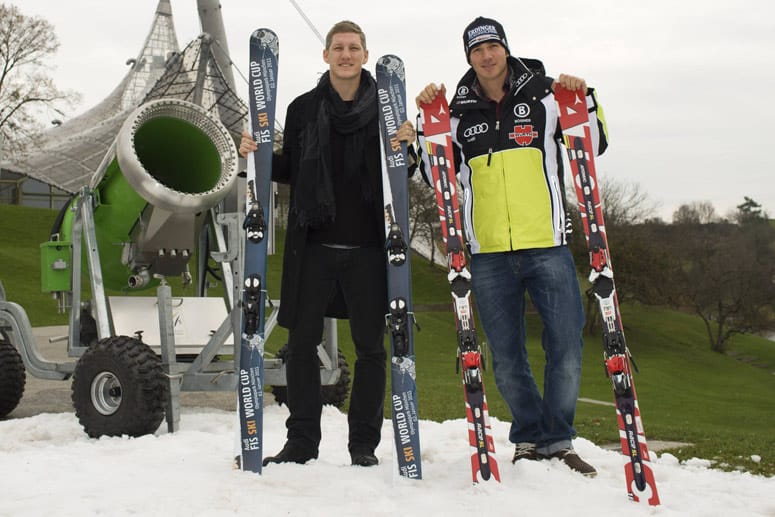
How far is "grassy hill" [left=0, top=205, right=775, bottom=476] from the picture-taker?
23.5ft

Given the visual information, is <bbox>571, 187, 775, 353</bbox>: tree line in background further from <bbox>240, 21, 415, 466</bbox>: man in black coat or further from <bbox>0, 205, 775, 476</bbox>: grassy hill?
<bbox>240, 21, 415, 466</bbox>: man in black coat

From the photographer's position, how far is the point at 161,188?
611 cm

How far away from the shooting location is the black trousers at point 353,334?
4.12 metres

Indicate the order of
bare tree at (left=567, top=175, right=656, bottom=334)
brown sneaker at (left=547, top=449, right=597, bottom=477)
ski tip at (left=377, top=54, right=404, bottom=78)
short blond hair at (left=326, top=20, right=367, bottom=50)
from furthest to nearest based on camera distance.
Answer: bare tree at (left=567, top=175, right=656, bottom=334), ski tip at (left=377, top=54, right=404, bottom=78), short blond hair at (left=326, top=20, right=367, bottom=50), brown sneaker at (left=547, top=449, right=597, bottom=477)

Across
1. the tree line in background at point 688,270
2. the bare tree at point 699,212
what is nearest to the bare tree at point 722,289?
the tree line in background at point 688,270

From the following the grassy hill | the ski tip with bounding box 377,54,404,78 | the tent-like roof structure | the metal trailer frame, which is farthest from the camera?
the tent-like roof structure

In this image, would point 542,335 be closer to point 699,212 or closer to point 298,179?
point 298,179

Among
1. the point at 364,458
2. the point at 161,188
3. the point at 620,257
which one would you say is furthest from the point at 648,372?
the point at 364,458

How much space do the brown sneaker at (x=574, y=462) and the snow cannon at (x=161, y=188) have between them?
3.70m

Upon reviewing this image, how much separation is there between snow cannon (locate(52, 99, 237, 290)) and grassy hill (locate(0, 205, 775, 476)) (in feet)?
10.6

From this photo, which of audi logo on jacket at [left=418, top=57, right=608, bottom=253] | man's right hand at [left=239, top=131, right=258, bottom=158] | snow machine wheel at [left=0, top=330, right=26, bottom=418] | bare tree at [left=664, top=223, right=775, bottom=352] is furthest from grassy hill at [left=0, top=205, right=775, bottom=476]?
snow machine wheel at [left=0, top=330, right=26, bottom=418]

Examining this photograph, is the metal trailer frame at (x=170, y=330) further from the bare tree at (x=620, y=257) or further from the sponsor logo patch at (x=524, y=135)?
the bare tree at (x=620, y=257)

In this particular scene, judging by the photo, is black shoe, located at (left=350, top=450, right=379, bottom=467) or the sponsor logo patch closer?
the sponsor logo patch

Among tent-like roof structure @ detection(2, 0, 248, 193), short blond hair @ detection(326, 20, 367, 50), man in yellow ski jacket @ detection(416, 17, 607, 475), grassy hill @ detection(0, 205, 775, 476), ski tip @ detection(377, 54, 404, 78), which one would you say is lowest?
grassy hill @ detection(0, 205, 775, 476)
